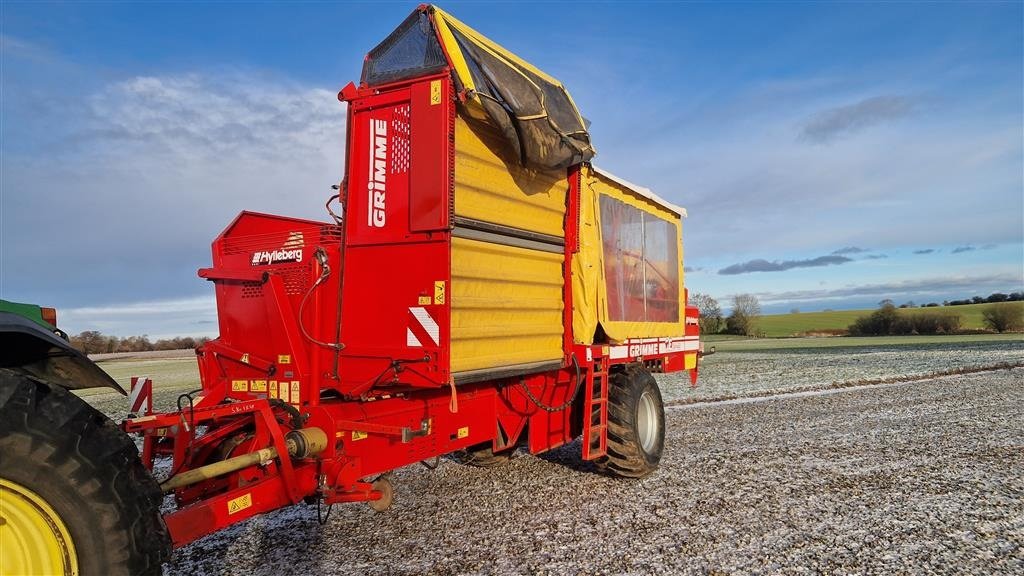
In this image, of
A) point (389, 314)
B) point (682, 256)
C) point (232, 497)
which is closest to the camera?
point (232, 497)

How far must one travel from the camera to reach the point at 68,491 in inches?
92.2

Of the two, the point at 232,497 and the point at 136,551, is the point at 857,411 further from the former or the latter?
the point at 136,551

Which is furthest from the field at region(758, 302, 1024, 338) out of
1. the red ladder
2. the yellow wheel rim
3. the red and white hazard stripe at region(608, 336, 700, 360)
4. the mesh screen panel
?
the yellow wheel rim

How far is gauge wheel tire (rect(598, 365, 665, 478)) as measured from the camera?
6.35 m

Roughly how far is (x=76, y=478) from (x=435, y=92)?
2970 mm

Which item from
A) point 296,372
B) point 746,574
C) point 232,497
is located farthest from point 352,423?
point 746,574

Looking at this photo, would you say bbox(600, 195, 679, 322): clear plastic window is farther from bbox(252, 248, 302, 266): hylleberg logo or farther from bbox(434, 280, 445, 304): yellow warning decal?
bbox(252, 248, 302, 266): hylleberg logo

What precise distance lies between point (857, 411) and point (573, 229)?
8100mm

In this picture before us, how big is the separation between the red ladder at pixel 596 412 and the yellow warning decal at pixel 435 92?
9.56ft

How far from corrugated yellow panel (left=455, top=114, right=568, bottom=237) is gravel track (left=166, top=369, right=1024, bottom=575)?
96.7 inches

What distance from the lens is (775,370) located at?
21219 millimetres

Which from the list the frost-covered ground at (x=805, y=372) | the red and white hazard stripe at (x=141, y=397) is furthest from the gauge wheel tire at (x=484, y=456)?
the frost-covered ground at (x=805, y=372)

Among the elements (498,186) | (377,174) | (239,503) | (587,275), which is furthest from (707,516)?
(377,174)

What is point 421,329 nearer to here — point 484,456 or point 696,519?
point 696,519
